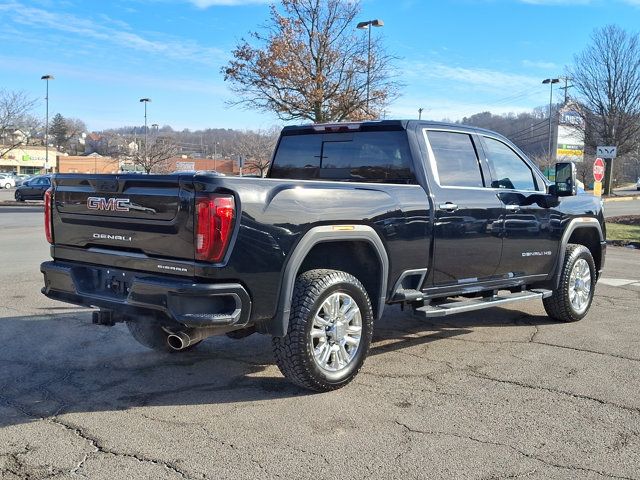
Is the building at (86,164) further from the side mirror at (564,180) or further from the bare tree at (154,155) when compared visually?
the side mirror at (564,180)

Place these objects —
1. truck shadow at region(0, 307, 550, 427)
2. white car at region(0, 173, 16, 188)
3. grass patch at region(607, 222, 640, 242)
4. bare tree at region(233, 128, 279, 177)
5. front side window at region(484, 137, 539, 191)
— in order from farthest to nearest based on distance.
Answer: white car at region(0, 173, 16, 188) → bare tree at region(233, 128, 279, 177) → grass patch at region(607, 222, 640, 242) → front side window at region(484, 137, 539, 191) → truck shadow at region(0, 307, 550, 427)

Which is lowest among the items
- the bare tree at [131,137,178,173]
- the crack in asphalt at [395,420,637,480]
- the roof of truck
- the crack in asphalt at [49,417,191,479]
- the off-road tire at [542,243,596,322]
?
the crack in asphalt at [49,417,191,479]

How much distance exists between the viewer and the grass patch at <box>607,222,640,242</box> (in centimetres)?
1750

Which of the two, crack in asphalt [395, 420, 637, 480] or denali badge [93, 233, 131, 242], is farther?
denali badge [93, 233, 131, 242]

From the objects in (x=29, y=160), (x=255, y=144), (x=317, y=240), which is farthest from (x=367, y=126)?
(x=29, y=160)

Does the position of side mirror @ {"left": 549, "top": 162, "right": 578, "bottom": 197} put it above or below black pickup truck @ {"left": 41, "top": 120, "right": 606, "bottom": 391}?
above

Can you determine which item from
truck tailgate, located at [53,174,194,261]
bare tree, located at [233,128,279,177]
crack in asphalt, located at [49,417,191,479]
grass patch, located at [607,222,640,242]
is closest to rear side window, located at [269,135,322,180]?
truck tailgate, located at [53,174,194,261]

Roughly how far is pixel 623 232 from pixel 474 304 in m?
15.4

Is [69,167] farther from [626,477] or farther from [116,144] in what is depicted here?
[626,477]

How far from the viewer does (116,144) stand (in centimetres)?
5084

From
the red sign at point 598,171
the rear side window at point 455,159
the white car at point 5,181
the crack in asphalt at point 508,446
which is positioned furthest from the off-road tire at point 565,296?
the white car at point 5,181

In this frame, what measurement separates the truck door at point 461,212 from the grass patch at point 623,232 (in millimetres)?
12675

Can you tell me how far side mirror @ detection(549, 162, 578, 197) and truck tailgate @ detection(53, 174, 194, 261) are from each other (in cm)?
411

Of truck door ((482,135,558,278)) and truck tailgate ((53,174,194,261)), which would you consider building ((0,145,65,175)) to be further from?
truck tailgate ((53,174,194,261))
